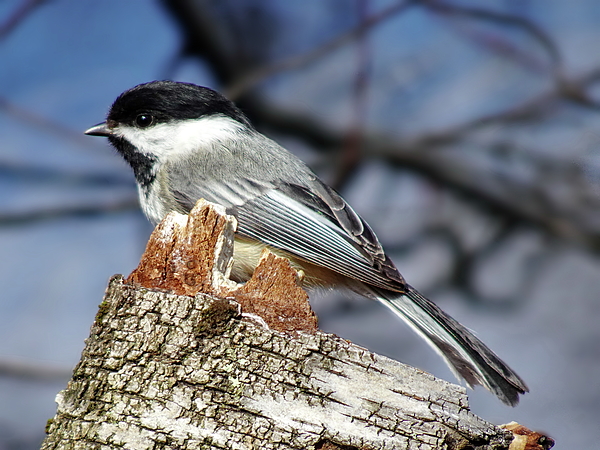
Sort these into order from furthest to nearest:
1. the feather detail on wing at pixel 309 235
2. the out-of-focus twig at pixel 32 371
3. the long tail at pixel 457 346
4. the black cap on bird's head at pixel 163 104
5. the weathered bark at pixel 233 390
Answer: the out-of-focus twig at pixel 32 371
the black cap on bird's head at pixel 163 104
the feather detail on wing at pixel 309 235
the long tail at pixel 457 346
the weathered bark at pixel 233 390

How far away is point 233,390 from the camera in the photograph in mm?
839

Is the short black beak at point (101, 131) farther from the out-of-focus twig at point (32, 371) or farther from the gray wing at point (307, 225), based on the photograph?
the out-of-focus twig at point (32, 371)

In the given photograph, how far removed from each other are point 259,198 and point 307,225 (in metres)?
0.13

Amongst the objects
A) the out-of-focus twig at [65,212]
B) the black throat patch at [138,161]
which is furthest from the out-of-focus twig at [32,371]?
the black throat patch at [138,161]

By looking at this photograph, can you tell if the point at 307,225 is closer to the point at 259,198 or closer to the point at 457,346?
the point at 259,198

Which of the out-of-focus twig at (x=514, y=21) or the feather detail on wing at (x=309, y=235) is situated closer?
the feather detail on wing at (x=309, y=235)

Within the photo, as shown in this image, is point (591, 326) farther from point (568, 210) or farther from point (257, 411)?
point (257, 411)

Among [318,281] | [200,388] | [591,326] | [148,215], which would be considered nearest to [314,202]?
[318,281]

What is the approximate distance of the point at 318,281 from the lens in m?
1.44

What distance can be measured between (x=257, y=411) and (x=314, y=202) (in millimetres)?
679

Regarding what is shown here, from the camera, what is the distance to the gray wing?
4.32 feet

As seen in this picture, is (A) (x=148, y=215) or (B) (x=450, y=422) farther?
(A) (x=148, y=215)

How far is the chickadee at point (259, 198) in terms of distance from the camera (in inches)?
49.2

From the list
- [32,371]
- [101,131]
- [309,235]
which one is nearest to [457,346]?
[309,235]
